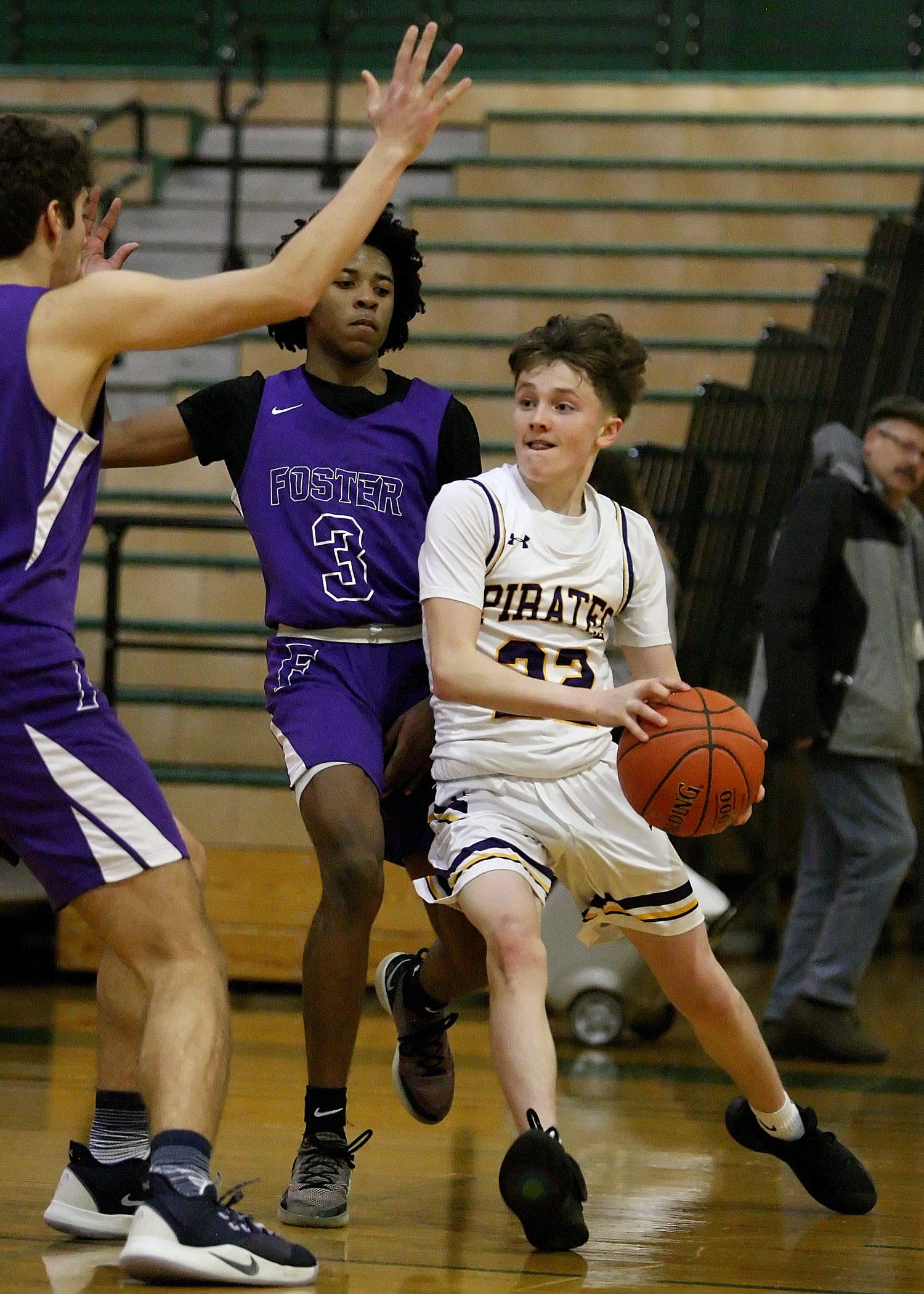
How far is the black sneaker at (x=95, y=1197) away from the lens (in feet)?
10.3

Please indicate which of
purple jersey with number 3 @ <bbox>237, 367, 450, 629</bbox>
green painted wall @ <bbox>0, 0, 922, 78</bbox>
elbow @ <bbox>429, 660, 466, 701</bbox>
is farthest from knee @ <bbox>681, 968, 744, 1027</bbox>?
green painted wall @ <bbox>0, 0, 922, 78</bbox>

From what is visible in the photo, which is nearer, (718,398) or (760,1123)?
(760,1123)

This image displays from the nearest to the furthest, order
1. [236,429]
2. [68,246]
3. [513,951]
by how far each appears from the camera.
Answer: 1. [68,246]
2. [513,951]
3. [236,429]

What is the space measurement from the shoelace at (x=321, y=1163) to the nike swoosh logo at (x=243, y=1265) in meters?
0.57

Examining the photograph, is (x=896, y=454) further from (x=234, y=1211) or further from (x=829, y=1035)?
(x=234, y=1211)

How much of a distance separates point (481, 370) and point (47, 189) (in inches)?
230

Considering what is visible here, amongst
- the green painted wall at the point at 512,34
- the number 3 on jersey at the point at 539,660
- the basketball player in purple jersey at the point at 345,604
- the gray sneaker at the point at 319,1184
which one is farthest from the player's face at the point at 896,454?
the green painted wall at the point at 512,34

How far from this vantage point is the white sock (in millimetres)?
3492

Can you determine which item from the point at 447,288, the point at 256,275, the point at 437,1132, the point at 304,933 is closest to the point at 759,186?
the point at 447,288

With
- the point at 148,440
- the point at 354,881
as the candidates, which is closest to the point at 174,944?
the point at 354,881

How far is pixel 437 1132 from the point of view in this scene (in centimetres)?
420

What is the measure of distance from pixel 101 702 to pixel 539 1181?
3.30 ft

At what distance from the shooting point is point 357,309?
3613mm

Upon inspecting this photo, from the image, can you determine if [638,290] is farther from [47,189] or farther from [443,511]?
[47,189]
